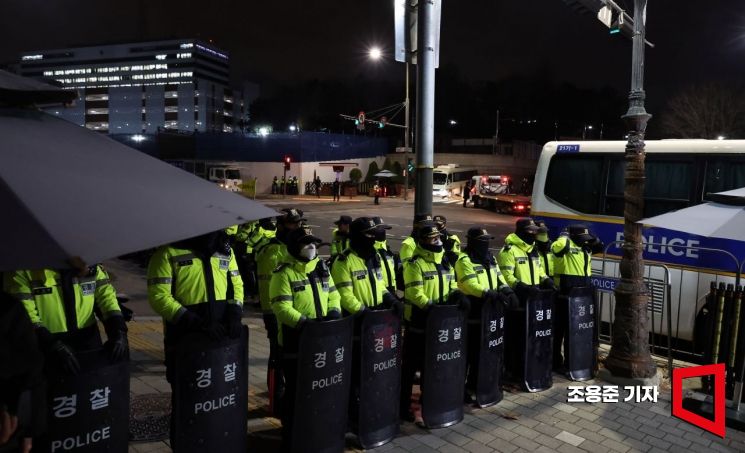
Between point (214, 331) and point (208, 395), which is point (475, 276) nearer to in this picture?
point (214, 331)

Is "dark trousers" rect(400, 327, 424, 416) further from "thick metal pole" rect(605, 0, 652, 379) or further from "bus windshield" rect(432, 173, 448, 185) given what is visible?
"bus windshield" rect(432, 173, 448, 185)

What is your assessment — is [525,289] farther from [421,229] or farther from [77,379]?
[77,379]

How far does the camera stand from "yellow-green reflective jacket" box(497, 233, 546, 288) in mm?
6777

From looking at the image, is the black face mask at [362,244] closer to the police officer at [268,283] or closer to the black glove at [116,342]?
the police officer at [268,283]

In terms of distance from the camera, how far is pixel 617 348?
7.08 meters

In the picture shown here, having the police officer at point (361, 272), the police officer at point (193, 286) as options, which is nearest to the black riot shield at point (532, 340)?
the police officer at point (361, 272)

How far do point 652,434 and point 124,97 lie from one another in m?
147

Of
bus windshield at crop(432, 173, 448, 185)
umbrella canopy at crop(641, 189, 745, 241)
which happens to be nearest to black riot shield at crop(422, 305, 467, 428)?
umbrella canopy at crop(641, 189, 745, 241)

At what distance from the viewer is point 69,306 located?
13.2 ft

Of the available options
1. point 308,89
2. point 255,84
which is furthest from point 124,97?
point 308,89

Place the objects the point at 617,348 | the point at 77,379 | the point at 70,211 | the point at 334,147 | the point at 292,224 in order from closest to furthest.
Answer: the point at 70,211 < the point at 77,379 < the point at 617,348 < the point at 292,224 < the point at 334,147

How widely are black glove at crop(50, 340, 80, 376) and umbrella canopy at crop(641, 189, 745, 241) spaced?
5.43 metres

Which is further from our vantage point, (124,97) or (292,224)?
(124,97)

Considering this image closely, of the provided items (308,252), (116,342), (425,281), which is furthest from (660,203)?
(116,342)
